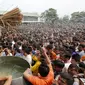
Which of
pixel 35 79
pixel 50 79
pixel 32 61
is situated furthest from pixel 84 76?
pixel 32 61

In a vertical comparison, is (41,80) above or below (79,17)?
above

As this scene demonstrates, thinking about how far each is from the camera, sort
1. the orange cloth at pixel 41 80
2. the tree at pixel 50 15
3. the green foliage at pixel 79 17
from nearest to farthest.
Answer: the orange cloth at pixel 41 80 → the tree at pixel 50 15 → the green foliage at pixel 79 17

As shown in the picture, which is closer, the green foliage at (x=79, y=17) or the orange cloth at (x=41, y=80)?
the orange cloth at (x=41, y=80)

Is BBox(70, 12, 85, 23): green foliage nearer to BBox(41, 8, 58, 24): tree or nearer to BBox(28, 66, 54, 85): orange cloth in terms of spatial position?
BBox(41, 8, 58, 24): tree

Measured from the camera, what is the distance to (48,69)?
106 inches

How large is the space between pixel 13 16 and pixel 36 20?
54303 millimetres

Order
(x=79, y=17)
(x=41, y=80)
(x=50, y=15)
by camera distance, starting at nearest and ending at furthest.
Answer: (x=41, y=80), (x=50, y=15), (x=79, y=17)

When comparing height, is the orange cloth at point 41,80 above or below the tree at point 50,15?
above

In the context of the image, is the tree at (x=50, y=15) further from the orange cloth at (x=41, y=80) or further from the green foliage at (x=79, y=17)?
the orange cloth at (x=41, y=80)

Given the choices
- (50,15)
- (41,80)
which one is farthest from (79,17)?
(41,80)

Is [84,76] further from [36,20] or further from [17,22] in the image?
[36,20]

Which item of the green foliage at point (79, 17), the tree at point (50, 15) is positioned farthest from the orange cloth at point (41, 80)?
the green foliage at point (79, 17)

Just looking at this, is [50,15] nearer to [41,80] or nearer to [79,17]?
[79,17]

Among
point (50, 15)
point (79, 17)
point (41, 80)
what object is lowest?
point (79, 17)
